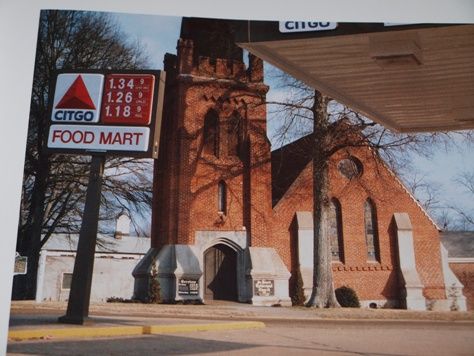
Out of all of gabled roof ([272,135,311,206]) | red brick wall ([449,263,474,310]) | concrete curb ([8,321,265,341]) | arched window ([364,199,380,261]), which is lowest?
concrete curb ([8,321,265,341])

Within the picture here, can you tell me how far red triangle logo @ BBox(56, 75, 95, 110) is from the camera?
15.4 ft

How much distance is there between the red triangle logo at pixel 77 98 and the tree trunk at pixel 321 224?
470 cm

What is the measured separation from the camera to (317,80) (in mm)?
3521

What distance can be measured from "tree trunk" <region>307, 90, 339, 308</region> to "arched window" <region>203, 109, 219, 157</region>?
1868mm

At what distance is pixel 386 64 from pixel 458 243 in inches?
234

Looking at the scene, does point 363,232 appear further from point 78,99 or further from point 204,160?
point 78,99

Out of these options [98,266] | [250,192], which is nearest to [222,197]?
[250,192]

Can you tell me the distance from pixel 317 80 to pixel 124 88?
216cm

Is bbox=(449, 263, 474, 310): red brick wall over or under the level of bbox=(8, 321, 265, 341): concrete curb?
over

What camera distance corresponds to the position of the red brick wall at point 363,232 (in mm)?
9891

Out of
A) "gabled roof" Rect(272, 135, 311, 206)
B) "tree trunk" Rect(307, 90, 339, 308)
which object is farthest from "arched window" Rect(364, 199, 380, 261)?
"gabled roof" Rect(272, 135, 311, 206)

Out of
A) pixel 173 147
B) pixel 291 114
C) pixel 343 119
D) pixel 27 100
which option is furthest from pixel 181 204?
pixel 27 100

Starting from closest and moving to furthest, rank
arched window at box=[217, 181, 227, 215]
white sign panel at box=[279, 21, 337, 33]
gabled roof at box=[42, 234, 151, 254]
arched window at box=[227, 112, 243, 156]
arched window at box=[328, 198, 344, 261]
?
1. white sign panel at box=[279, 21, 337, 33]
2. gabled roof at box=[42, 234, 151, 254]
3. arched window at box=[227, 112, 243, 156]
4. arched window at box=[217, 181, 227, 215]
5. arched window at box=[328, 198, 344, 261]

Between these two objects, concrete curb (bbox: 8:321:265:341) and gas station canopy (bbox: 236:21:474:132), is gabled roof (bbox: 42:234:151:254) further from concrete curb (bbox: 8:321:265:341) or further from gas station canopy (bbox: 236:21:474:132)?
gas station canopy (bbox: 236:21:474:132)
